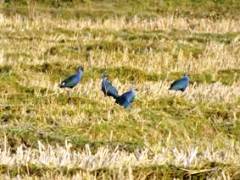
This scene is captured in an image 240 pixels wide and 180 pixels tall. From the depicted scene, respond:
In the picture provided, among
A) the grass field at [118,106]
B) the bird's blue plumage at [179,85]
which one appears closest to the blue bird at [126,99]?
the grass field at [118,106]

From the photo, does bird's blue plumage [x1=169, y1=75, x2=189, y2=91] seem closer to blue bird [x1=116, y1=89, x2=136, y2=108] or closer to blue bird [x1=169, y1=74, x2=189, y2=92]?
blue bird [x1=169, y1=74, x2=189, y2=92]

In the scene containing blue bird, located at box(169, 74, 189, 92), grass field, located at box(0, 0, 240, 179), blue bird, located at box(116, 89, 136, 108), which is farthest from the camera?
blue bird, located at box(169, 74, 189, 92)

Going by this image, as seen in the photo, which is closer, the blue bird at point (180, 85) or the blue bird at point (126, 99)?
the blue bird at point (126, 99)

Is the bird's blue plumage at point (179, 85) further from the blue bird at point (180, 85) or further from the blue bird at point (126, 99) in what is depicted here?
the blue bird at point (126, 99)

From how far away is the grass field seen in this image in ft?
21.6

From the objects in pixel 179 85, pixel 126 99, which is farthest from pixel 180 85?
pixel 126 99

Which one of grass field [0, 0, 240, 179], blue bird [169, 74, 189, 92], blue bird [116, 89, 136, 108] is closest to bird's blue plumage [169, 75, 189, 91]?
blue bird [169, 74, 189, 92]

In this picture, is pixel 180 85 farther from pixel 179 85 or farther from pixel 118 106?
pixel 118 106

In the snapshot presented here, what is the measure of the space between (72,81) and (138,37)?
901 centimetres

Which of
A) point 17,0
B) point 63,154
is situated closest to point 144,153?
point 63,154

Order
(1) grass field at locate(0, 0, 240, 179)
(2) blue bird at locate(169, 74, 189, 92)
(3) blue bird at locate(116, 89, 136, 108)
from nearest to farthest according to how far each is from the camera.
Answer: (1) grass field at locate(0, 0, 240, 179) < (3) blue bird at locate(116, 89, 136, 108) < (2) blue bird at locate(169, 74, 189, 92)

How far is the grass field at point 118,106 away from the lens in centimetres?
660

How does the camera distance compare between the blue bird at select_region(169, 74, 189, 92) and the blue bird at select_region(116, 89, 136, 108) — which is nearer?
the blue bird at select_region(116, 89, 136, 108)

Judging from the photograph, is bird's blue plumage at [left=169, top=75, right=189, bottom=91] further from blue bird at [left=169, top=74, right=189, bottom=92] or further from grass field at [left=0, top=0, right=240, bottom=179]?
grass field at [left=0, top=0, right=240, bottom=179]
